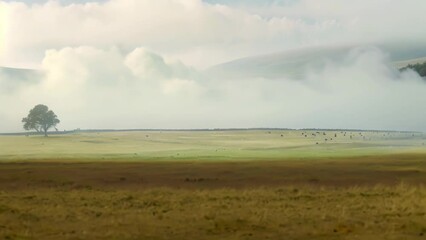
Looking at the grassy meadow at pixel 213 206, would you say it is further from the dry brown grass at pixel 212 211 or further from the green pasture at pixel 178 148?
the green pasture at pixel 178 148

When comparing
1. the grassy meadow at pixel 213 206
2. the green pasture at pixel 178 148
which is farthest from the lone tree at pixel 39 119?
the grassy meadow at pixel 213 206

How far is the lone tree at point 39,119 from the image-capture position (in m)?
139

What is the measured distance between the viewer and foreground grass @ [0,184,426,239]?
21.8 meters

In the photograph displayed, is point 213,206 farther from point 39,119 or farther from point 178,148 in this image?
point 39,119

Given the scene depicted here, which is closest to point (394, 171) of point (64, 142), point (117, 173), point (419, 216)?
point (117, 173)

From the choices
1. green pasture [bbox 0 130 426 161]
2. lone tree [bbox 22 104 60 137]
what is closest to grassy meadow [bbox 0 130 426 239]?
green pasture [bbox 0 130 426 161]

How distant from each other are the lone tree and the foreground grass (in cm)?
10468

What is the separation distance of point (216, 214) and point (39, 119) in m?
121

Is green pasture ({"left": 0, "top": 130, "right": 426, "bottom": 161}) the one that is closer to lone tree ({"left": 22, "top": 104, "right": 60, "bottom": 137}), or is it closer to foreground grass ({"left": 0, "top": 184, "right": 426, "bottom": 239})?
lone tree ({"left": 22, "top": 104, "right": 60, "bottom": 137})

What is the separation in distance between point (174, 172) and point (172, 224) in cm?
3778

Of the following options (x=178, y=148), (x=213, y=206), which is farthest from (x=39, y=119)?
(x=213, y=206)

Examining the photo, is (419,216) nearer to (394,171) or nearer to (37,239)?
(37,239)

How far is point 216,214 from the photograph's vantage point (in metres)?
26.8

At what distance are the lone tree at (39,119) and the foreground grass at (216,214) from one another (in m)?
105
